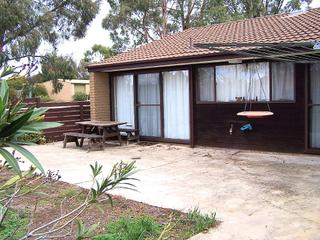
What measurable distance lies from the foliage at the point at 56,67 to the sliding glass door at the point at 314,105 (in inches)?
745

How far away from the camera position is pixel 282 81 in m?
9.66

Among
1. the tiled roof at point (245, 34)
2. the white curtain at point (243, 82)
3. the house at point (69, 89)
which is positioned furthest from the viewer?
the house at point (69, 89)

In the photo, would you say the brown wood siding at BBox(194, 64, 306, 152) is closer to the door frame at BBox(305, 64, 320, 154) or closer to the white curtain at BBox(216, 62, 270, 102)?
the door frame at BBox(305, 64, 320, 154)

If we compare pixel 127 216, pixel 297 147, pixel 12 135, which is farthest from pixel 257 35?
pixel 12 135

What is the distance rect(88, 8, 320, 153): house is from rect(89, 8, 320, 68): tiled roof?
0.11ft

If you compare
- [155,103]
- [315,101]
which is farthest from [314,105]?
[155,103]

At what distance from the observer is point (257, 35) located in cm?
1084

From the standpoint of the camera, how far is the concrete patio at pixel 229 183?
4.81 m

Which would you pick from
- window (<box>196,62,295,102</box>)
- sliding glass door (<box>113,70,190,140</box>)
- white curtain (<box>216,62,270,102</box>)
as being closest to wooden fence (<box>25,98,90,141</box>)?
sliding glass door (<box>113,70,190,140</box>)

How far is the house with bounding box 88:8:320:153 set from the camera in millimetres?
9344

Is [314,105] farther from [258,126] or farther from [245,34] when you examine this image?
[245,34]

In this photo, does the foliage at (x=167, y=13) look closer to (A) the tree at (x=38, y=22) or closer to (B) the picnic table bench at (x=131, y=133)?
(A) the tree at (x=38, y=22)

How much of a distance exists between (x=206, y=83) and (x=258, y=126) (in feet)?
6.28

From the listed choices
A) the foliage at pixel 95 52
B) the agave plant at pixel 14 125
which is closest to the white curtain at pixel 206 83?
the agave plant at pixel 14 125
